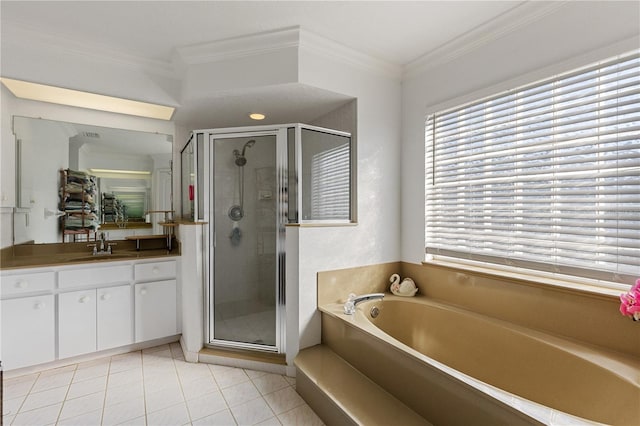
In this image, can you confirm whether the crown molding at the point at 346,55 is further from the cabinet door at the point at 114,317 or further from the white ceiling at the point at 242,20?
the cabinet door at the point at 114,317

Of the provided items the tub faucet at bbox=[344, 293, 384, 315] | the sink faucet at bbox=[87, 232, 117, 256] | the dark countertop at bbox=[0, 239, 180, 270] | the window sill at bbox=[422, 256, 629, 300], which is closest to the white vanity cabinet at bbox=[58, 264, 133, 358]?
the dark countertop at bbox=[0, 239, 180, 270]

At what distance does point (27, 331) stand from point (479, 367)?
3212 millimetres

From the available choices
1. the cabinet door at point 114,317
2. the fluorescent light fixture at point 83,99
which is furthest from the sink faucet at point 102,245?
the fluorescent light fixture at point 83,99

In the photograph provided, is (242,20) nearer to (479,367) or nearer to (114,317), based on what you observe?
(114,317)

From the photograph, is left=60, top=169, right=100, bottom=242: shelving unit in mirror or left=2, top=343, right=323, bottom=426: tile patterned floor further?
left=60, top=169, right=100, bottom=242: shelving unit in mirror

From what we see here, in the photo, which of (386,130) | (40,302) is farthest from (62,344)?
(386,130)

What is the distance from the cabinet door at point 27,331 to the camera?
6.89 feet

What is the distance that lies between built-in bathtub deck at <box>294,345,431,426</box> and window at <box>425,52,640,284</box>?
3.87 feet

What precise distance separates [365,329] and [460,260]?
103cm

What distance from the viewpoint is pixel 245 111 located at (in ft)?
9.20

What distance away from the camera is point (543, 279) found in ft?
6.00

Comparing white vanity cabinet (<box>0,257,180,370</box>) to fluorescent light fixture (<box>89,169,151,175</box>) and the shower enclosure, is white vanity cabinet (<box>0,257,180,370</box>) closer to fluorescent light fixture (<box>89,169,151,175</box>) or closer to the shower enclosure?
the shower enclosure

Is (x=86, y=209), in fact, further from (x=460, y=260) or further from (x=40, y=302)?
(x=460, y=260)

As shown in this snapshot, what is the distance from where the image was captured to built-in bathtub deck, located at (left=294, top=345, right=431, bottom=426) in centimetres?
151
